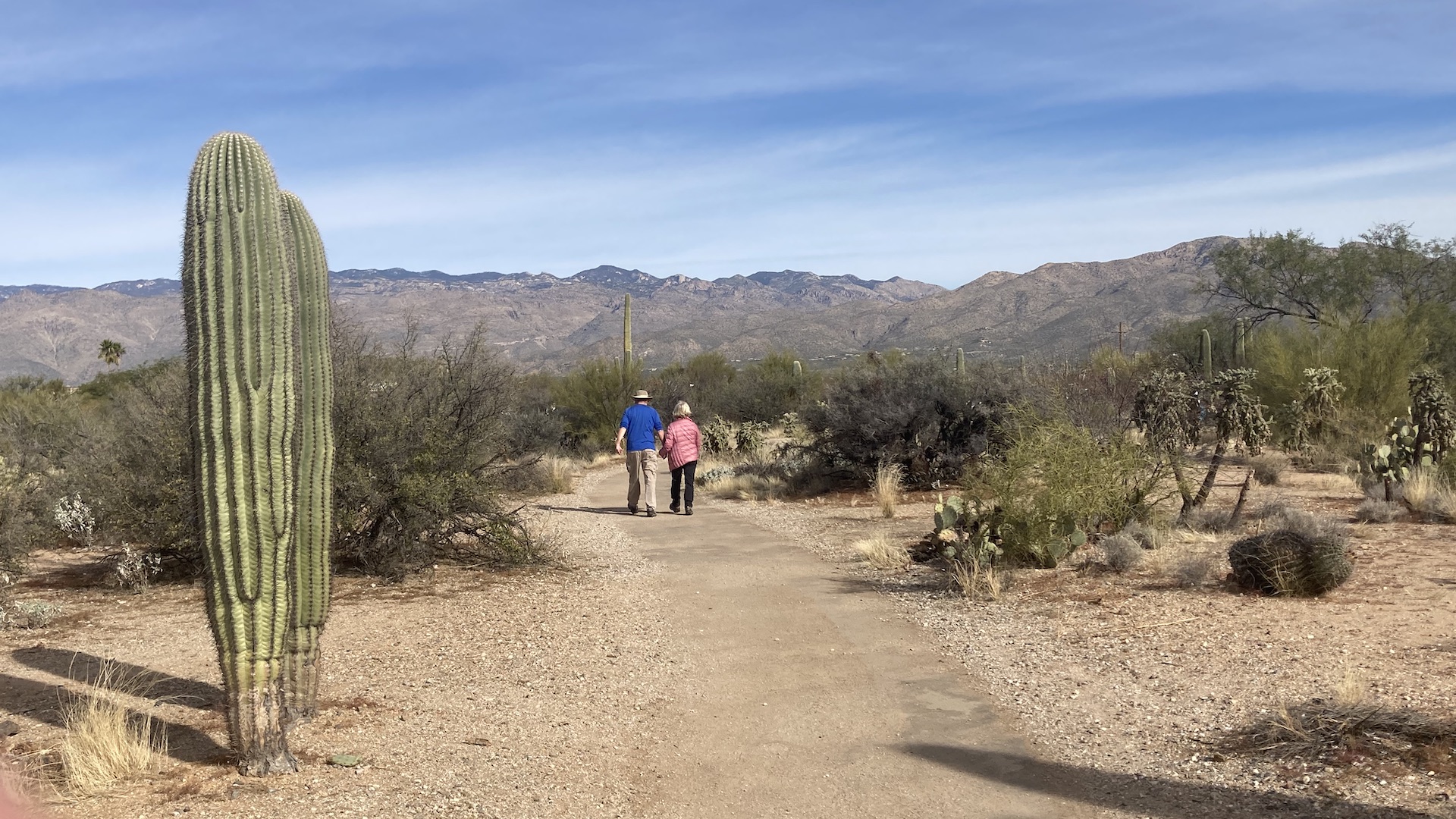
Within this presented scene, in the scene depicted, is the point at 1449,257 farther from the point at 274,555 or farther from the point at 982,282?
the point at 982,282

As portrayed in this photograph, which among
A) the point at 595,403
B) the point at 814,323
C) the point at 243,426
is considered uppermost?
the point at 814,323

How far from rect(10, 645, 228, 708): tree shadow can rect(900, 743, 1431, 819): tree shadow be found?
4.13m

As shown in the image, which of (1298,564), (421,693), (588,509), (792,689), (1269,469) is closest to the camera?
(421,693)

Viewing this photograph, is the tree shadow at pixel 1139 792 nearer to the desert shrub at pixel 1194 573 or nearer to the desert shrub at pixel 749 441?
the desert shrub at pixel 1194 573

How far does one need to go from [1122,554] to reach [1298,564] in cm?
160

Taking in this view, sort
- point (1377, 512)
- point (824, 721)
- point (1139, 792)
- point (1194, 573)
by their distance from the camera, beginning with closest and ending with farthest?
point (1139, 792) < point (824, 721) < point (1194, 573) < point (1377, 512)

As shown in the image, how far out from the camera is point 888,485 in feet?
50.8

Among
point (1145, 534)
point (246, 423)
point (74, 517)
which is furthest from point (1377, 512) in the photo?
point (74, 517)

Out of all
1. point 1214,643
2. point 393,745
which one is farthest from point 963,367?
point 393,745

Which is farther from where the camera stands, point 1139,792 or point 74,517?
point 74,517

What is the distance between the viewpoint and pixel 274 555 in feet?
17.9

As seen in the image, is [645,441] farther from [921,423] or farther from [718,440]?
[718,440]

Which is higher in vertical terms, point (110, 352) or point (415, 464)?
point (110, 352)

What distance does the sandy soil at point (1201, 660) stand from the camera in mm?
5129
